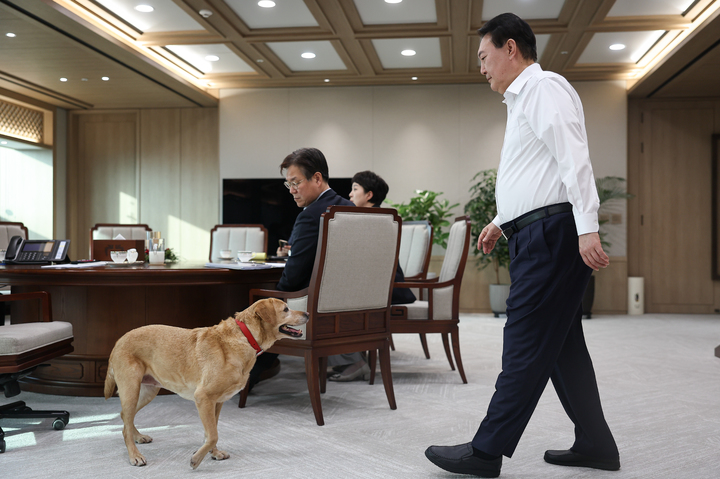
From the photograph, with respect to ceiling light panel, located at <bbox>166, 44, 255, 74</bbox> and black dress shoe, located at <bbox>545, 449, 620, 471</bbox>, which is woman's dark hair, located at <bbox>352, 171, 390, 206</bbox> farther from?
ceiling light panel, located at <bbox>166, 44, 255, 74</bbox>

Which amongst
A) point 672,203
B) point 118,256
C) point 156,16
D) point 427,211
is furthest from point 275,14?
point 672,203

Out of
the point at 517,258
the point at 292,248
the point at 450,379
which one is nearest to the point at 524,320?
the point at 517,258

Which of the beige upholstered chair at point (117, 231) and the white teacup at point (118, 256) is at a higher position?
the beige upholstered chair at point (117, 231)

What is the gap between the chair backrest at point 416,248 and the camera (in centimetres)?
443

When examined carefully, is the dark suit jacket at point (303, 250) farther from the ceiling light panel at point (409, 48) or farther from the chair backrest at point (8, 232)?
the ceiling light panel at point (409, 48)

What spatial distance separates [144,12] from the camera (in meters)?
5.70

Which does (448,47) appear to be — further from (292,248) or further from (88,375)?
(88,375)

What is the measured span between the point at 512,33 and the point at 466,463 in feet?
4.83

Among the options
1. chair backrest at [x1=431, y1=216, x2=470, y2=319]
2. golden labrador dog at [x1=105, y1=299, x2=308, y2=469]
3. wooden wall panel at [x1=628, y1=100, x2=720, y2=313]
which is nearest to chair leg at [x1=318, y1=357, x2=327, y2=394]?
chair backrest at [x1=431, y1=216, x2=470, y2=319]

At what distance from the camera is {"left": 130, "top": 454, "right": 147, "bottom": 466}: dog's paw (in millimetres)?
2146

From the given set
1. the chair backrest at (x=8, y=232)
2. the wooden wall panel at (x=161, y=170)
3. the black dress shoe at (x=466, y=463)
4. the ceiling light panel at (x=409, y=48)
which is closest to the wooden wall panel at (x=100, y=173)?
the wooden wall panel at (x=161, y=170)

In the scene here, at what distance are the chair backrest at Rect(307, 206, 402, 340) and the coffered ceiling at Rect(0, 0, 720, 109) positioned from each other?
3372 millimetres

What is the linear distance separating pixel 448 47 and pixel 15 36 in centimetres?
448

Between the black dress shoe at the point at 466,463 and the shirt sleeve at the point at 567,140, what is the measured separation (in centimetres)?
84
